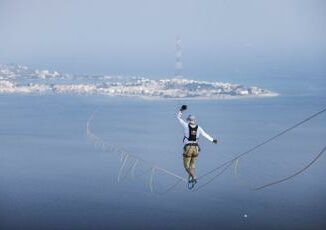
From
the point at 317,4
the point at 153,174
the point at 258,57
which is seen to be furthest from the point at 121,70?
the point at 153,174

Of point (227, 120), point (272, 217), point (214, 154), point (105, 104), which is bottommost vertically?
point (272, 217)

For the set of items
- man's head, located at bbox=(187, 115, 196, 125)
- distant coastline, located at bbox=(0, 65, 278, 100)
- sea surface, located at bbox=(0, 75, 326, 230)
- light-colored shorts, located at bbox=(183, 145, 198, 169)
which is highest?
distant coastline, located at bbox=(0, 65, 278, 100)

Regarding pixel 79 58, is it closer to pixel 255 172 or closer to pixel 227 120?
pixel 227 120

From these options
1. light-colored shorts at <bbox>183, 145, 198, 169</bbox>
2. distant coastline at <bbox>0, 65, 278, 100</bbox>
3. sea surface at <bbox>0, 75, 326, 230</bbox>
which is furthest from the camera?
distant coastline at <bbox>0, 65, 278, 100</bbox>

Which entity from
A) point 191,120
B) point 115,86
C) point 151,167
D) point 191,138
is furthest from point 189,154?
point 115,86

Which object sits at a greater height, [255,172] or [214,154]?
[214,154]

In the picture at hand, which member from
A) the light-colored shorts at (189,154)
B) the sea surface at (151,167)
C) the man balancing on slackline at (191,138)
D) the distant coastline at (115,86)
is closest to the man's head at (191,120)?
the man balancing on slackline at (191,138)

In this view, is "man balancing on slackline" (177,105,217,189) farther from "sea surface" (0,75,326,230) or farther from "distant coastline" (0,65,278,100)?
"distant coastline" (0,65,278,100)

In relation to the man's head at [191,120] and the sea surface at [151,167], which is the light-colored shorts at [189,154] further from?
the sea surface at [151,167]

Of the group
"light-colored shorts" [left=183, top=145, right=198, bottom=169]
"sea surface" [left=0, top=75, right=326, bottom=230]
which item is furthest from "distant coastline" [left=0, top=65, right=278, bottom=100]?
"light-colored shorts" [left=183, top=145, right=198, bottom=169]
